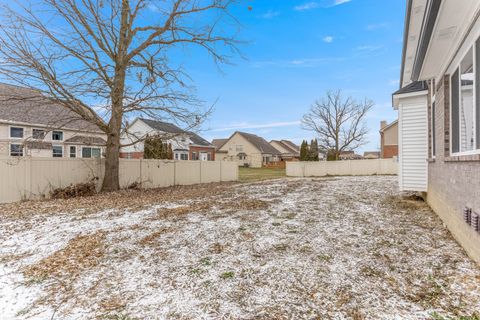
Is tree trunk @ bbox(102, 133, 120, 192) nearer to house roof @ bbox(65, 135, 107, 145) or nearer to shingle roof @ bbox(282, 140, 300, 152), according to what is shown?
house roof @ bbox(65, 135, 107, 145)

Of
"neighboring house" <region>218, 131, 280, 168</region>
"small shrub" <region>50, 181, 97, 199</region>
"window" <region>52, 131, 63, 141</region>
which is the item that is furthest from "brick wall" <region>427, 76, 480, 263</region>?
"neighboring house" <region>218, 131, 280, 168</region>

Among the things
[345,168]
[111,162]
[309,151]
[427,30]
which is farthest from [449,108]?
[309,151]


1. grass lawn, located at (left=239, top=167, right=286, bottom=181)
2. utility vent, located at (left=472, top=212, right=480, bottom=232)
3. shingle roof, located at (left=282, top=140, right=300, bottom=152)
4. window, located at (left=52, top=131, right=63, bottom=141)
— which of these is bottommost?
grass lawn, located at (left=239, top=167, right=286, bottom=181)

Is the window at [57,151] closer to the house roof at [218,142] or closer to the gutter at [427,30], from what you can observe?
the gutter at [427,30]

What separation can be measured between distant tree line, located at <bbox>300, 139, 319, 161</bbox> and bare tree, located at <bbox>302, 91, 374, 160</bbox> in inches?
75.4

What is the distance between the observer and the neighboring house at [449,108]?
3.41 m

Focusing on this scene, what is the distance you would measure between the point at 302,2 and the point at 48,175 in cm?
1156

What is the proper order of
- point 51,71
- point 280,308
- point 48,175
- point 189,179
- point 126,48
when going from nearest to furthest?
point 280,308, point 51,71, point 48,175, point 126,48, point 189,179

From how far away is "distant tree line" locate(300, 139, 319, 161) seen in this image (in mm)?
29406

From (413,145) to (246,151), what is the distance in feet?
128

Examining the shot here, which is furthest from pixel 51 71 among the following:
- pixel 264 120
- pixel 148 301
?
pixel 264 120

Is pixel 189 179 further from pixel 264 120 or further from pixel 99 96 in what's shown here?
pixel 264 120

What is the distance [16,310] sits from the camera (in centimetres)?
285

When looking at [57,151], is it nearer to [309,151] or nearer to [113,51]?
[113,51]
